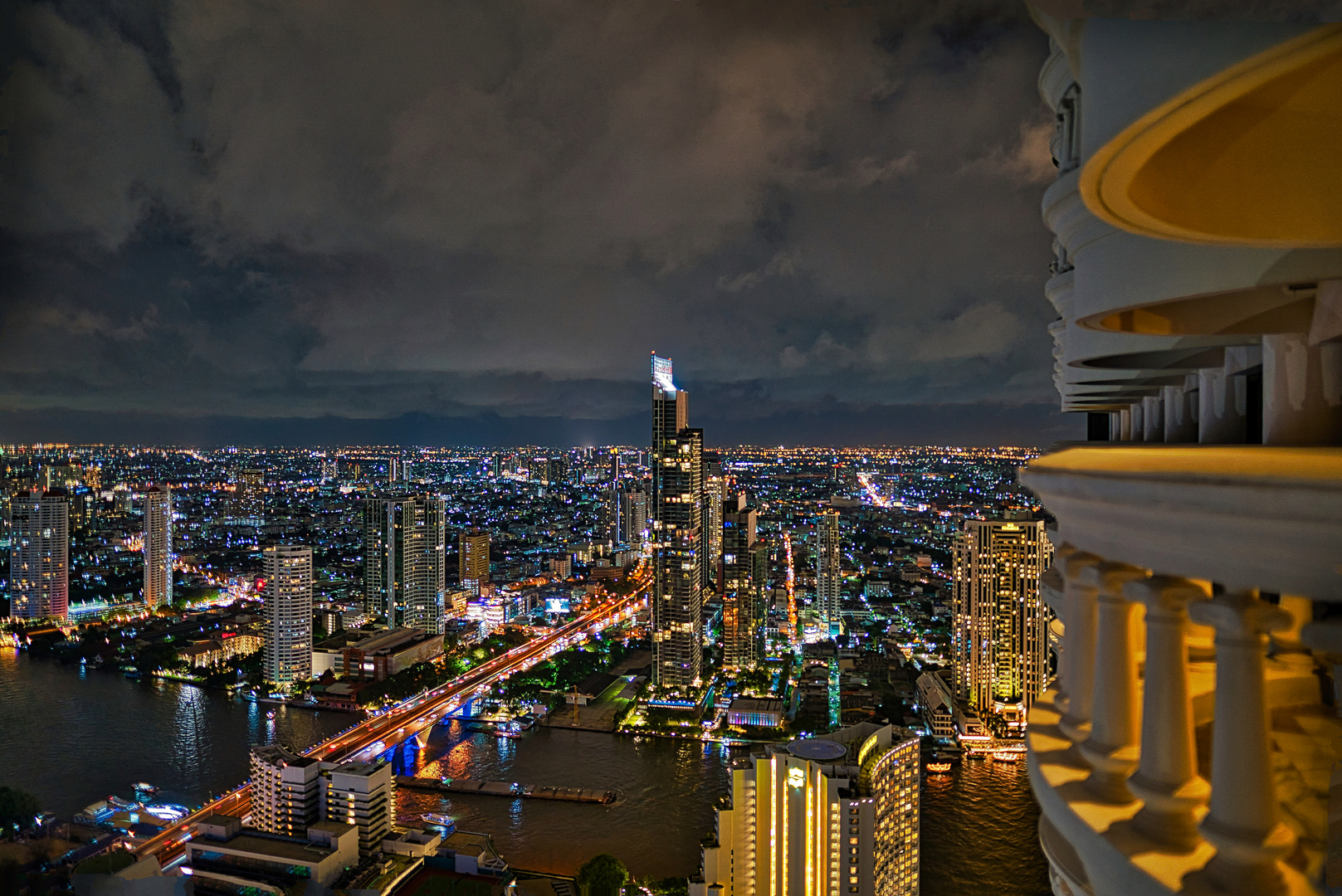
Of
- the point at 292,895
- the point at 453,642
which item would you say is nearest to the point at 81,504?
the point at 453,642

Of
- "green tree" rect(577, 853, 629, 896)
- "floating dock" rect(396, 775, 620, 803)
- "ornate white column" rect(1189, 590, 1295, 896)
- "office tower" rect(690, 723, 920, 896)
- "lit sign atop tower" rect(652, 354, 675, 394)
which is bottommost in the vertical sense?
"floating dock" rect(396, 775, 620, 803)

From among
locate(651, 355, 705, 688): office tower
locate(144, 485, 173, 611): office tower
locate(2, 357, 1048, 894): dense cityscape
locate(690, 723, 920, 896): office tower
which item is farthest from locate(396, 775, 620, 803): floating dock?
locate(144, 485, 173, 611): office tower

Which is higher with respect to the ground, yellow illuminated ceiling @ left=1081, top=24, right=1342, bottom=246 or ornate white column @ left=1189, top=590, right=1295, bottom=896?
yellow illuminated ceiling @ left=1081, top=24, right=1342, bottom=246

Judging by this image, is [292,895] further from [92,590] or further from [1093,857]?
[92,590]

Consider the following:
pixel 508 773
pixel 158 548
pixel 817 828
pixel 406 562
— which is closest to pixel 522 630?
pixel 406 562

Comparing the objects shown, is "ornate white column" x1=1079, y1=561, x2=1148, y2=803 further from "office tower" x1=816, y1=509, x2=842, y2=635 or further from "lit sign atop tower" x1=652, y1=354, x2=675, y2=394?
"office tower" x1=816, y1=509, x2=842, y2=635

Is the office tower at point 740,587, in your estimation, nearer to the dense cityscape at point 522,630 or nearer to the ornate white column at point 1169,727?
the dense cityscape at point 522,630

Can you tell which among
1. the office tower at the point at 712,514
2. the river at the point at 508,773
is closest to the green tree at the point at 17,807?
the river at the point at 508,773

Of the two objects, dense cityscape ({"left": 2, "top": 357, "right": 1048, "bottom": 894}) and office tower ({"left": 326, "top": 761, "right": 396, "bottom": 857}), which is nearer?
dense cityscape ({"left": 2, "top": 357, "right": 1048, "bottom": 894})
